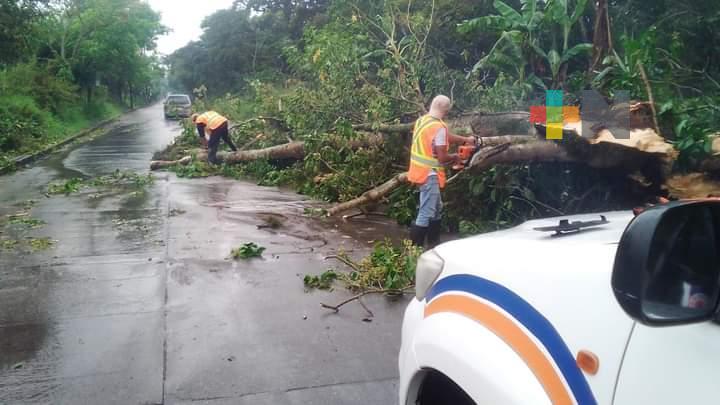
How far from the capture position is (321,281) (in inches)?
227

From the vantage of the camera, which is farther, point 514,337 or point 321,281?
point 321,281

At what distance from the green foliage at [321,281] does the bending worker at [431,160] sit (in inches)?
51.4

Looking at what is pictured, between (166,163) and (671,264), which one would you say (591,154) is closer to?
(671,264)

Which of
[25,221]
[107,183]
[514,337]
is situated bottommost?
[25,221]

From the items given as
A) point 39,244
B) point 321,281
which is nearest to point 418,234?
point 321,281

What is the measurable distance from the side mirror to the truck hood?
146 mm

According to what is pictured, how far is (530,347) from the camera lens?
5.77 ft

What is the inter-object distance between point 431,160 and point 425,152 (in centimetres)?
10

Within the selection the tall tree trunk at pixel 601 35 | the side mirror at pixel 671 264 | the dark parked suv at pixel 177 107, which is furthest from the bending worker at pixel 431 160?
the dark parked suv at pixel 177 107

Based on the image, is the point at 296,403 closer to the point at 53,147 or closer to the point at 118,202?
the point at 118,202

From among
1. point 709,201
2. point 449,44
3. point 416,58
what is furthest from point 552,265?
point 449,44

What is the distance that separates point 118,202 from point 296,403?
24.5 ft

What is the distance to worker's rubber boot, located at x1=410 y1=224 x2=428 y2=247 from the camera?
6.77m

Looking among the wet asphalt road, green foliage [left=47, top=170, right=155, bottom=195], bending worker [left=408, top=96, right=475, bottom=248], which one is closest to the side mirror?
the wet asphalt road
